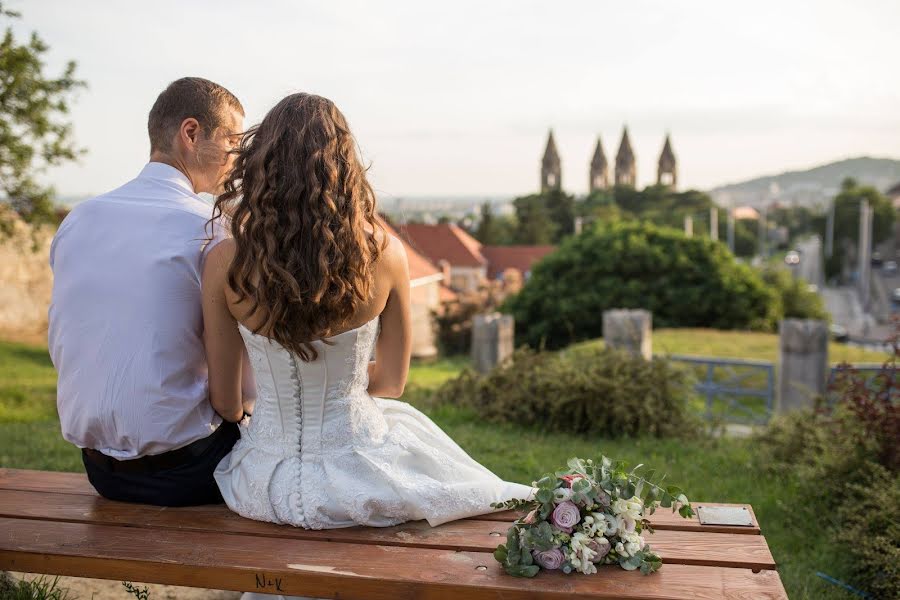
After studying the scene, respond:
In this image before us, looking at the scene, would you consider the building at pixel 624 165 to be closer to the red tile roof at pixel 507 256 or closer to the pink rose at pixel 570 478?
the red tile roof at pixel 507 256

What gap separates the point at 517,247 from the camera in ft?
165

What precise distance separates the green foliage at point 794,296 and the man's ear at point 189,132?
80.3 feet

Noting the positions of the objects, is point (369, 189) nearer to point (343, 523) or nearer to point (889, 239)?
point (343, 523)

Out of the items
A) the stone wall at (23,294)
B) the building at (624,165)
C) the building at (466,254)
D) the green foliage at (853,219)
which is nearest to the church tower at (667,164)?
the building at (624,165)

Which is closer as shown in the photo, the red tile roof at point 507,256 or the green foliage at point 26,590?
the green foliage at point 26,590

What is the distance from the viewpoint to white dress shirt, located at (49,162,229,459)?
2473 mm

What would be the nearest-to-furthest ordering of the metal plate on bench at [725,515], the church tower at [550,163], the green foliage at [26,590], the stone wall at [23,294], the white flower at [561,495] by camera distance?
1. the white flower at [561,495]
2. the metal plate on bench at [725,515]
3. the green foliage at [26,590]
4. the stone wall at [23,294]
5. the church tower at [550,163]

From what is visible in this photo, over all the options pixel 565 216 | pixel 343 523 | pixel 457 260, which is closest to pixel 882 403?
pixel 343 523

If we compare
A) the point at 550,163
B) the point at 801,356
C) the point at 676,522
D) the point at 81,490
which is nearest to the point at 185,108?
the point at 81,490

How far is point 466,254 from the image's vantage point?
45.1 meters

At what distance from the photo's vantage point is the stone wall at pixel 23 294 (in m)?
17.3

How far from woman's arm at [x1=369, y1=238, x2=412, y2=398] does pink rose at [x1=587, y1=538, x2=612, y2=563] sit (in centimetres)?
78

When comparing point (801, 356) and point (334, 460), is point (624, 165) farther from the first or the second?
point (334, 460)

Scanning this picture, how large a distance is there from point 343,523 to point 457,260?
139 ft
